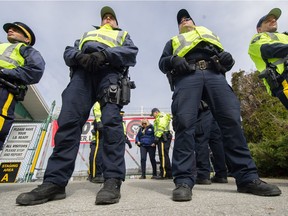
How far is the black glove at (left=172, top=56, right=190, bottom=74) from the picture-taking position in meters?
2.33

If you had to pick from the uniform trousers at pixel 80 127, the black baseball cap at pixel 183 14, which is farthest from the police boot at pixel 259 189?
the black baseball cap at pixel 183 14

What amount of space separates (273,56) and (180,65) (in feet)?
3.80

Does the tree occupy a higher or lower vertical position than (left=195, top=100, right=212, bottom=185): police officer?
higher

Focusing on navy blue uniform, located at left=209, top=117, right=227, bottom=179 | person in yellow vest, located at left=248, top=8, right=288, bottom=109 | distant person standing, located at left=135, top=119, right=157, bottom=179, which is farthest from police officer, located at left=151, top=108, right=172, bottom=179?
person in yellow vest, located at left=248, top=8, right=288, bottom=109

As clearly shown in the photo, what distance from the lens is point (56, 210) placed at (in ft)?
4.83

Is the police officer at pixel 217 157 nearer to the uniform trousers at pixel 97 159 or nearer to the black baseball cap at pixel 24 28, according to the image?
the uniform trousers at pixel 97 159

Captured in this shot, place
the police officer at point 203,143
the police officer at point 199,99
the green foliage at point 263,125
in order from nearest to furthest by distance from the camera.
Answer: the police officer at point 199,99 → the police officer at point 203,143 → the green foliage at point 263,125

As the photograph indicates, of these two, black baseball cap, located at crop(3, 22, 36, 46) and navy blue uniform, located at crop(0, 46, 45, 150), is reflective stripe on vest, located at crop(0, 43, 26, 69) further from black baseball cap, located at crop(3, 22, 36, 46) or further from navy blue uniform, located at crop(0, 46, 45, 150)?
black baseball cap, located at crop(3, 22, 36, 46)

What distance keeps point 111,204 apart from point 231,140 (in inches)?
48.6

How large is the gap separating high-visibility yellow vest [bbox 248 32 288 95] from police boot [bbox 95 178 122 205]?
2146 millimetres

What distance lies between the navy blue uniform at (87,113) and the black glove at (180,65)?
438 mm

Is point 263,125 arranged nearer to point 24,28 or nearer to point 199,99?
point 199,99

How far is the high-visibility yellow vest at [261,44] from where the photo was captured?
266 cm

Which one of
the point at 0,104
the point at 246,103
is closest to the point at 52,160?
the point at 0,104
